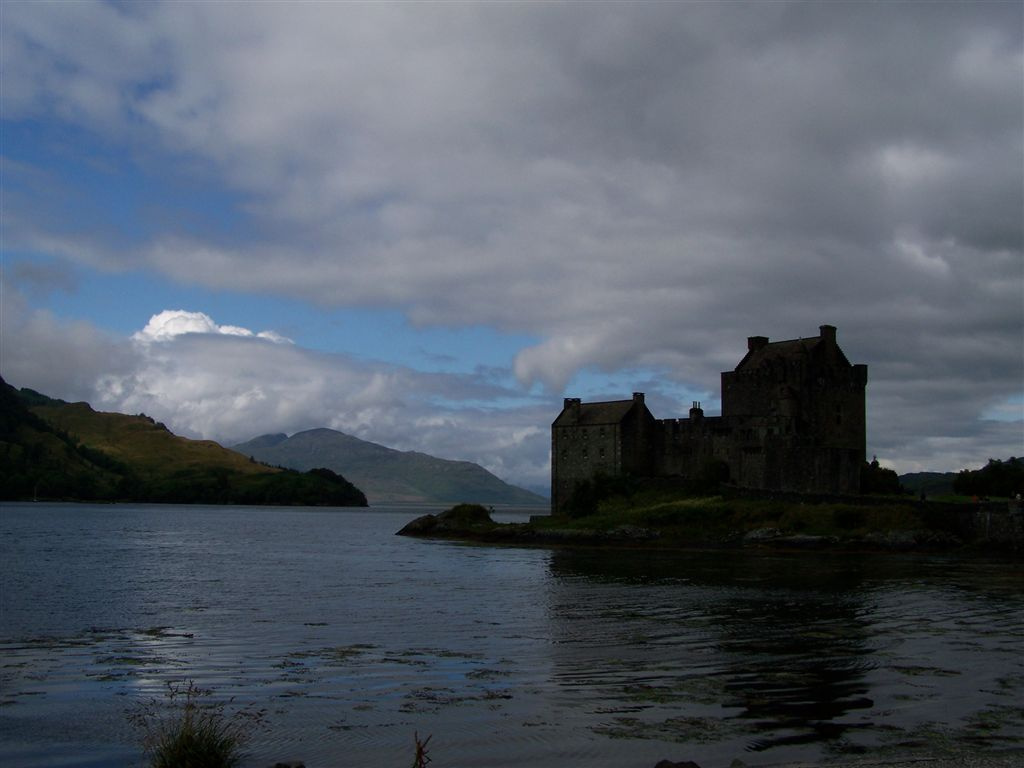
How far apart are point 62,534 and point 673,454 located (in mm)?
51627

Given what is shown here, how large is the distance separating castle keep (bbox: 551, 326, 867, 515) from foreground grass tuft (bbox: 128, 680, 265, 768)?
181ft

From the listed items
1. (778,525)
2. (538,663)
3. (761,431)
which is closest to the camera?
(538,663)

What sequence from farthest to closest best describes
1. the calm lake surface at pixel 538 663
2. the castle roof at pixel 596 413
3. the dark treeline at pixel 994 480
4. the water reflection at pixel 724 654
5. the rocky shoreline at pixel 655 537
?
1. the castle roof at pixel 596 413
2. the dark treeline at pixel 994 480
3. the rocky shoreline at pixel 655 537
4. the water reflection at pixel 724 654
5. the calm lake surface at pixel 538 663

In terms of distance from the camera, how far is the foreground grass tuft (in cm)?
1141

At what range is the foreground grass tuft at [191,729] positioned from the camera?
37.4 ft

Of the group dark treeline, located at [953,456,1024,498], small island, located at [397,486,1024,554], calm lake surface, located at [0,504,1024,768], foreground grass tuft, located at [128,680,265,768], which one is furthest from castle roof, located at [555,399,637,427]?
foreground grass tuft, located at [128,680,265,768]

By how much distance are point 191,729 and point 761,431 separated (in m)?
61.0

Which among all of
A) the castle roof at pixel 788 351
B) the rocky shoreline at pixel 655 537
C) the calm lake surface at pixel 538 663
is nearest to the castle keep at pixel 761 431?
the castle roof at pixel 788 351

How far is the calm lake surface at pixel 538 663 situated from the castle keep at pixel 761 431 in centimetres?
2405

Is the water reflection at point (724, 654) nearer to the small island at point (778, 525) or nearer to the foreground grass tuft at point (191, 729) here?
the foreground grass tuft at point (191, 729)

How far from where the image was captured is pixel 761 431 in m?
68.7

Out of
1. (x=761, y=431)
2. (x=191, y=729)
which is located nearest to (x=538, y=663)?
(x=191, y=729)

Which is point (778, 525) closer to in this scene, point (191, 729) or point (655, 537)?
point (655, 537)

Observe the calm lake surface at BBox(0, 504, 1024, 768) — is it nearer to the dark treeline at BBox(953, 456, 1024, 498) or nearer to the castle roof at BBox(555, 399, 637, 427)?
the dark treeline at BBox(953, 456, 1024, 498)
